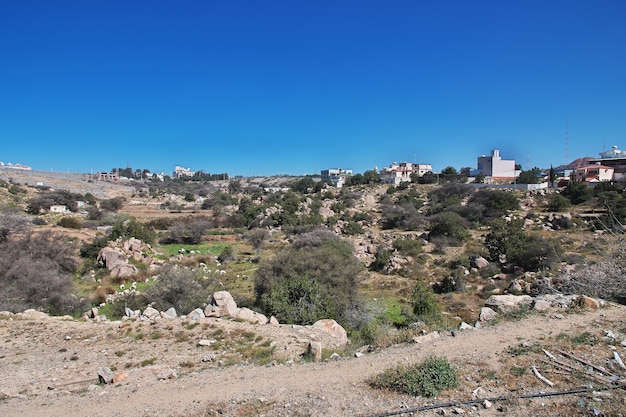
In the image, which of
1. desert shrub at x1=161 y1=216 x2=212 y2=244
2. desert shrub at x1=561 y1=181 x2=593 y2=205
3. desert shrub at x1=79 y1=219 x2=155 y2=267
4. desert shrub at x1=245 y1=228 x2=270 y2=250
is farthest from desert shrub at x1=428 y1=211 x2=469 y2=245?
desert shrub at x1=79 y1=219 x2=155 y2=267

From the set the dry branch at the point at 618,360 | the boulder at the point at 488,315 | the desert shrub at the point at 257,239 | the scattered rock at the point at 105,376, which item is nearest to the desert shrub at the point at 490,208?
the desert shrub at the point at 257,239

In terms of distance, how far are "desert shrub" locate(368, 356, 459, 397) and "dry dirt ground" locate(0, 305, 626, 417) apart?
0.15 m

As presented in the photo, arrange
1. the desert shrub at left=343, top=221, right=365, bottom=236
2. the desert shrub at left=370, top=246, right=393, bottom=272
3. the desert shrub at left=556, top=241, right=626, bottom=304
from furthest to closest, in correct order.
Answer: the desert shrub at left=343, top=221, right=365, bottom=236, the desert shrub at left=370, top=246, right=393, bottom=272, the desert shrub at left=556, top=241, right=626, bottom=304

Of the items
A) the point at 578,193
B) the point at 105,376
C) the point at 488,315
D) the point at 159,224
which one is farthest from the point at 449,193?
the point at 105,376

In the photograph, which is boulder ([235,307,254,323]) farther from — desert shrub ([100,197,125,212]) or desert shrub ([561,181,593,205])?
desert shrub ([100,197,125,212])

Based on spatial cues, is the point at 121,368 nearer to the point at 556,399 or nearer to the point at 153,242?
the point at 556,399

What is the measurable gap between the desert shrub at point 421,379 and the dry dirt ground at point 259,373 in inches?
5.8

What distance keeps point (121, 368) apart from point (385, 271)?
1577cm

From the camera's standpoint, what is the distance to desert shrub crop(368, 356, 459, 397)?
19.1 ft

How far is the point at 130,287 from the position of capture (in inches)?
739

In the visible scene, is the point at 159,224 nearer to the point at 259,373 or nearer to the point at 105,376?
the point at 105,376

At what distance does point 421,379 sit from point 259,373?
3067mm

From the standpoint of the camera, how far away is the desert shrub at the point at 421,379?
19.1ft

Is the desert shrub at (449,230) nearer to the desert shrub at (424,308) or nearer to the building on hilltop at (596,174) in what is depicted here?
the desert shrub at (424,308)
